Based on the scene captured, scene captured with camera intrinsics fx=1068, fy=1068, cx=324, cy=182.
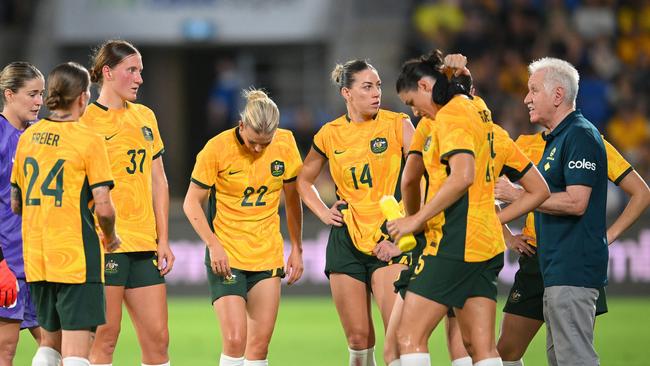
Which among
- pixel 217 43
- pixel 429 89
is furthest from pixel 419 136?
pixel 217 43

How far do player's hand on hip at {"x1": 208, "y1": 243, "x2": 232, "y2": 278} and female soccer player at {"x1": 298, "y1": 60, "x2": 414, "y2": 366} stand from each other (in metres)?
0.82

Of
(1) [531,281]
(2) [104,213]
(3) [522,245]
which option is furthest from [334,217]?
(2) [104,213]

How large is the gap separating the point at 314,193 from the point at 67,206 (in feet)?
7.77

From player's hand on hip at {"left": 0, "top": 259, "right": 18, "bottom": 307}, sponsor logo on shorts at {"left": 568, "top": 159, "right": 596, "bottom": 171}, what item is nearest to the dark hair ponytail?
sponsor logo on shorts at {"left": 568, "top": 159, "right": 596, "bottom": 171}

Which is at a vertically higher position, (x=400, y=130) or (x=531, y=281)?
(x=400, y=130)

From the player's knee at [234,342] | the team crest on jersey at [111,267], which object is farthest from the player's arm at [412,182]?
the team crest on jersey at [111,267]

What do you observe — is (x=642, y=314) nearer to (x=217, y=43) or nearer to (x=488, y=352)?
(x=488, y=352)

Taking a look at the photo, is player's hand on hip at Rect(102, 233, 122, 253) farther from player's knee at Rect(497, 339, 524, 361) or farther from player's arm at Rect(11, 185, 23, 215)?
player's knee at Rect(497, 339, 524, 361)

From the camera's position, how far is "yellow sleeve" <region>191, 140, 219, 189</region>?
299 inches

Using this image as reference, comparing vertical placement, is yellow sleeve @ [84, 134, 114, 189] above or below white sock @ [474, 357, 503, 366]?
above

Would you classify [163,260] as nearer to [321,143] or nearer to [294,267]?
[294,267]

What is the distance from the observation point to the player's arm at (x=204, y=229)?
294 inches

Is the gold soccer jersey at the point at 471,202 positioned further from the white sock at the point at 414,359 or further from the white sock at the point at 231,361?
the white sock at the point at 231,361

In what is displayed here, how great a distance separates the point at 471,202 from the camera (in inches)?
243
